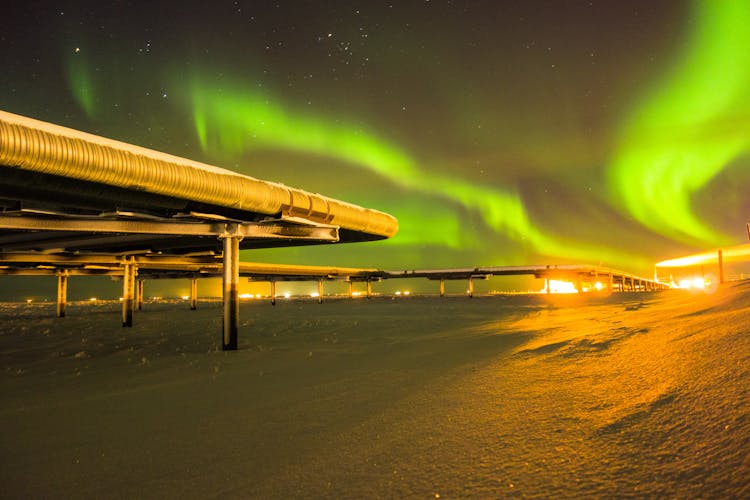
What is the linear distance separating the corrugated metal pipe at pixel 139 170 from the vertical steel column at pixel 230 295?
5.27 feet

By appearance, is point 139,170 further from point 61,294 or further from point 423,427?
point 61,294

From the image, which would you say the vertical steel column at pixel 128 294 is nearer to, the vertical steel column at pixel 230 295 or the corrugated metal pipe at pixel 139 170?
the vertical steel column at pixel 230 295

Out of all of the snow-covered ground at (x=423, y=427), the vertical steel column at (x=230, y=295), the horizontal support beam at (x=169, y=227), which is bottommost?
the snow-covered ground at (x=423, y=427)

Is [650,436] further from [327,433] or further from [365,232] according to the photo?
[365,232]

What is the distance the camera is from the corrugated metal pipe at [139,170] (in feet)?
22.4

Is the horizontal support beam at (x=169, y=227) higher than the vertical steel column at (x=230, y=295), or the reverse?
the horizontal support beam at (x=169, y=227)

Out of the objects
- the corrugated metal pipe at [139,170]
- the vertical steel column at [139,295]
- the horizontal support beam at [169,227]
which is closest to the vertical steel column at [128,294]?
the horizontal support beam at [169,227]

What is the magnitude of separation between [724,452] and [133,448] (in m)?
Result: 4.54

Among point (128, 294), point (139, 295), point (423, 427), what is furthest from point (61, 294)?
point (423, 427)

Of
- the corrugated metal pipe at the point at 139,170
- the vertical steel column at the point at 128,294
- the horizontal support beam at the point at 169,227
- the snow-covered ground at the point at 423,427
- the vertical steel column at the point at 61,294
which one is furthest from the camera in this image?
the vertical steel column at the point at 61,294

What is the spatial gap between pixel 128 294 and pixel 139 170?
57.5ft

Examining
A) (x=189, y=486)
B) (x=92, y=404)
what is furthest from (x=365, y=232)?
(x=189, y=486)

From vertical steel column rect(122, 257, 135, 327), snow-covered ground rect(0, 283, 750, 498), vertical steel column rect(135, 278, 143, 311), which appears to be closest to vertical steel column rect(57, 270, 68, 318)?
vertical steel column rect(135, 278, 143, 311)

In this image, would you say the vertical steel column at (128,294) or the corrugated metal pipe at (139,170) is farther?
the vertical steel column at (128,294)
